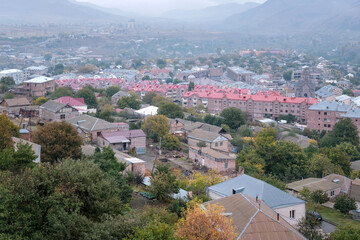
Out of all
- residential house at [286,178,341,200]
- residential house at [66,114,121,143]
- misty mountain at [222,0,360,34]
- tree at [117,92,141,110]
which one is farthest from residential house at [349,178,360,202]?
misty mountain at [222,0,360,34]

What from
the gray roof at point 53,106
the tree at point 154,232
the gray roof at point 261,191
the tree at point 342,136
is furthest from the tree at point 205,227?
the tree at point 342,136

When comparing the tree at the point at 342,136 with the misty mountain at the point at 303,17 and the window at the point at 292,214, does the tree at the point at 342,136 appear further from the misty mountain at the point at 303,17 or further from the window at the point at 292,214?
the misty mountain at the point at 303,17

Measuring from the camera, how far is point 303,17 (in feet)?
551

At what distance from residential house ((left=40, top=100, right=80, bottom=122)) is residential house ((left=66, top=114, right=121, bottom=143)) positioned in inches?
62.1

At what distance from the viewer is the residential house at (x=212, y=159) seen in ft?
54.8

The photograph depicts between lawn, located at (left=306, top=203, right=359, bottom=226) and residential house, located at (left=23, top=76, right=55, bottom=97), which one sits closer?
lawn, located at (left=306, top=203, right=359, bottom=226)

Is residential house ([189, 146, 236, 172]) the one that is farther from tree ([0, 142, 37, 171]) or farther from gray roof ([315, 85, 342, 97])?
gray roof ([315, 85, 342, 97])

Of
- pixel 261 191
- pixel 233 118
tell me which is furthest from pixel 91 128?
pixel 233 118

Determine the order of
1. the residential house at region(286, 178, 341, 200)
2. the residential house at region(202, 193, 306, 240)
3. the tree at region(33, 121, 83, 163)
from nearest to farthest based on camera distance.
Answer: the residential house at region(202, 193, 306, 240)
the tree at region(33, 121, 83, 163)
the residential house at region(286, 178, 341, 200)

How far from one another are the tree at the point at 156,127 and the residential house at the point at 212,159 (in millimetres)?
3202

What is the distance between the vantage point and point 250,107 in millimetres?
34344

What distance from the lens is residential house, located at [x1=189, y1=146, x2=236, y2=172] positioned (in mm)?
16703

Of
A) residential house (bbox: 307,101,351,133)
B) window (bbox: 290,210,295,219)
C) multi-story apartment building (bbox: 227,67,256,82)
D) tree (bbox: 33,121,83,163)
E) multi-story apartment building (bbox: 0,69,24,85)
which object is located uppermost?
tree (bbox: 33,121,83,163)

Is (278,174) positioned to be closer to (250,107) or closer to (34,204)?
(34,204)
